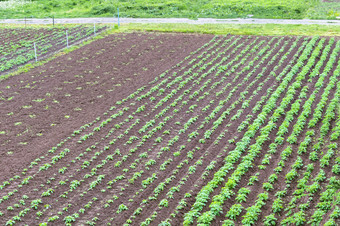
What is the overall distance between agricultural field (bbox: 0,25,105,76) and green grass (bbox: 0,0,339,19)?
782cm

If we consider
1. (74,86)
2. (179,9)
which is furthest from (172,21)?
(74,86)

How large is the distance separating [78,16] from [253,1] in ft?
68.2

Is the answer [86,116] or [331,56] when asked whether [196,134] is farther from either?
[331,56]

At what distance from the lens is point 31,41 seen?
34062 mm

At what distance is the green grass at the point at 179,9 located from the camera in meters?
42.2

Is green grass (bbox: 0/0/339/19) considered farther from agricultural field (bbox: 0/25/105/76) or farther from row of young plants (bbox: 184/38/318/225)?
row of young plants (bbox: 184/38/318/225)

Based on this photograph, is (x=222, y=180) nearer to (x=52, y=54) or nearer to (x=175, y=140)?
(x=175, y=140)

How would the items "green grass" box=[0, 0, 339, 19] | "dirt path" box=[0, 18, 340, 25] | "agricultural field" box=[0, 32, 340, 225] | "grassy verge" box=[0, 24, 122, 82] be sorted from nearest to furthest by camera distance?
"agricultural field" box=[0, 32, 340, 225]
"grassy verge" box=[0, 24, 122, 82]
"dirt path" box=[0, 18, 340, 25]
"green grass" box=[0, 0, 339, 19]

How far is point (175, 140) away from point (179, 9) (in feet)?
106

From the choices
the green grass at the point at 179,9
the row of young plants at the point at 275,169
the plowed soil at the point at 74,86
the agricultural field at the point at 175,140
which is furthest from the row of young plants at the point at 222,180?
the green grass at the point at 179,9

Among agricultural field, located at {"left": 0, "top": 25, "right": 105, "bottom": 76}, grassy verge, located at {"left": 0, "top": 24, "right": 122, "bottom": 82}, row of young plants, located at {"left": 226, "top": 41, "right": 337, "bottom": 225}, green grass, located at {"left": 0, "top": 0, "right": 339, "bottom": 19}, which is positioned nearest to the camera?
row of young plants, located at {"left": 226, "top": 41, "right": 337, "bottom": 225}

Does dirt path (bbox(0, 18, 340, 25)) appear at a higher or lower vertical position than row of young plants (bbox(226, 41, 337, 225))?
higher

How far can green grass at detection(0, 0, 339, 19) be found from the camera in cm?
4225

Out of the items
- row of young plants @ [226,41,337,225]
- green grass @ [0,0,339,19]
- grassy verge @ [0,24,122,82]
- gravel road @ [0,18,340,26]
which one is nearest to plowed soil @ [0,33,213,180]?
grassy verge @ [0,24,122,82]
